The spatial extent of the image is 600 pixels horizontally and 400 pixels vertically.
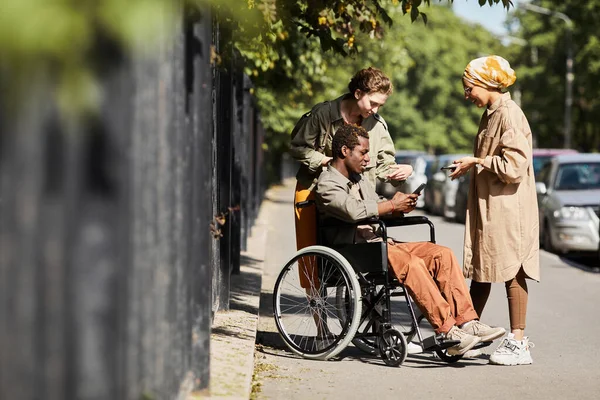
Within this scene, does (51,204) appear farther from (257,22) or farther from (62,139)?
(257,22)

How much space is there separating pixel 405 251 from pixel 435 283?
27 cm

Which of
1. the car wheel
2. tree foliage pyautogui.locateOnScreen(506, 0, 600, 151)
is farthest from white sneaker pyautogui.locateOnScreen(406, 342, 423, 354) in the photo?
tree foliage pyautogui.locateOnScreen(506, 0, 600, 151)

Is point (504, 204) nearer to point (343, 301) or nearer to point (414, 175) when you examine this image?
point (343, 301)

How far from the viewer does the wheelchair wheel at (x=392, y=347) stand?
698 cm

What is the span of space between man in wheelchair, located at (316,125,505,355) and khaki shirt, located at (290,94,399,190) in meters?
0.34

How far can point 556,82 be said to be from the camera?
49.2m

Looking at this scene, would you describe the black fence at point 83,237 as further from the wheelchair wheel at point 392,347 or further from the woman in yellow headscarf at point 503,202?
the woman in yellow headscarf at point 503,202

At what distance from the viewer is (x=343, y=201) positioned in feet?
23.1

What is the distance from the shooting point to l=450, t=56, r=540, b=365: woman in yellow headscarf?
7348 mm

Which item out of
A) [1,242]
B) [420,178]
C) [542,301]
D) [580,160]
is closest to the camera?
[1,242]

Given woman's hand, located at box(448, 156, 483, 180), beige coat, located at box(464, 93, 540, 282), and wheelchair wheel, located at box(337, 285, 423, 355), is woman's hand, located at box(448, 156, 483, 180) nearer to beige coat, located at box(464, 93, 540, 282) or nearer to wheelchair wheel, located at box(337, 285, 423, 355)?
beige coat, located at box(464, 93, 540, 282)

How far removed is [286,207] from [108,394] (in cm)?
2762

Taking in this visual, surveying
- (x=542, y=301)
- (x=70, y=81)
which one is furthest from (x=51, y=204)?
(x=542, y=301)

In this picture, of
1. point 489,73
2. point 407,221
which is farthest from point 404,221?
point 489,73
